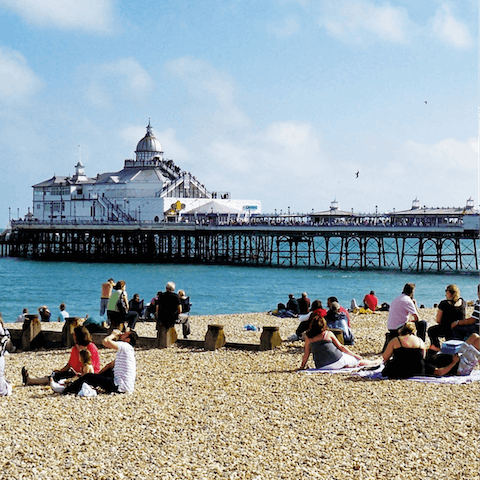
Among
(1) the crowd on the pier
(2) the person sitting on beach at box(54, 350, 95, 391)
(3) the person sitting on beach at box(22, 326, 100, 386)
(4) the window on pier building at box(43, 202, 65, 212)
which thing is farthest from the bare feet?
(4) the window on pier building at box(43, 202, 65, 212)

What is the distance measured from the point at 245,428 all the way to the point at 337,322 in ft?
17.5

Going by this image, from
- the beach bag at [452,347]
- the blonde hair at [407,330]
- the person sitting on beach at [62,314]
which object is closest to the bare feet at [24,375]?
the blonde hair at [407,330]

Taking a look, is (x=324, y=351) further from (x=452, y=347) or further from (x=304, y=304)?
(x=304, y=304)

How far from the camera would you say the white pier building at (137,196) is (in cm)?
7462

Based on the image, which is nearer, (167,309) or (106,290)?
(167,309)

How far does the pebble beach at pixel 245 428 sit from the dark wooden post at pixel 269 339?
130cm

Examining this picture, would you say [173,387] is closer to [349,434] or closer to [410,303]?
[349,434]

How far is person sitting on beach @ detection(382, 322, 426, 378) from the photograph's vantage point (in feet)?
31.3

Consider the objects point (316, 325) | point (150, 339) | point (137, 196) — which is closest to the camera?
point (316, 325)

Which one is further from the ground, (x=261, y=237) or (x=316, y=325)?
(x=261, y=237)

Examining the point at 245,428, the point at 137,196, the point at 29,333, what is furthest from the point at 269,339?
the point at 137,196

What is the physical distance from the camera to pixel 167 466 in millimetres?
6703

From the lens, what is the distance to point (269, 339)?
12.3m

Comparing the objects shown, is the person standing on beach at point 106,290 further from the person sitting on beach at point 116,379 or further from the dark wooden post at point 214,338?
the person sitting on beach at point 116,379
